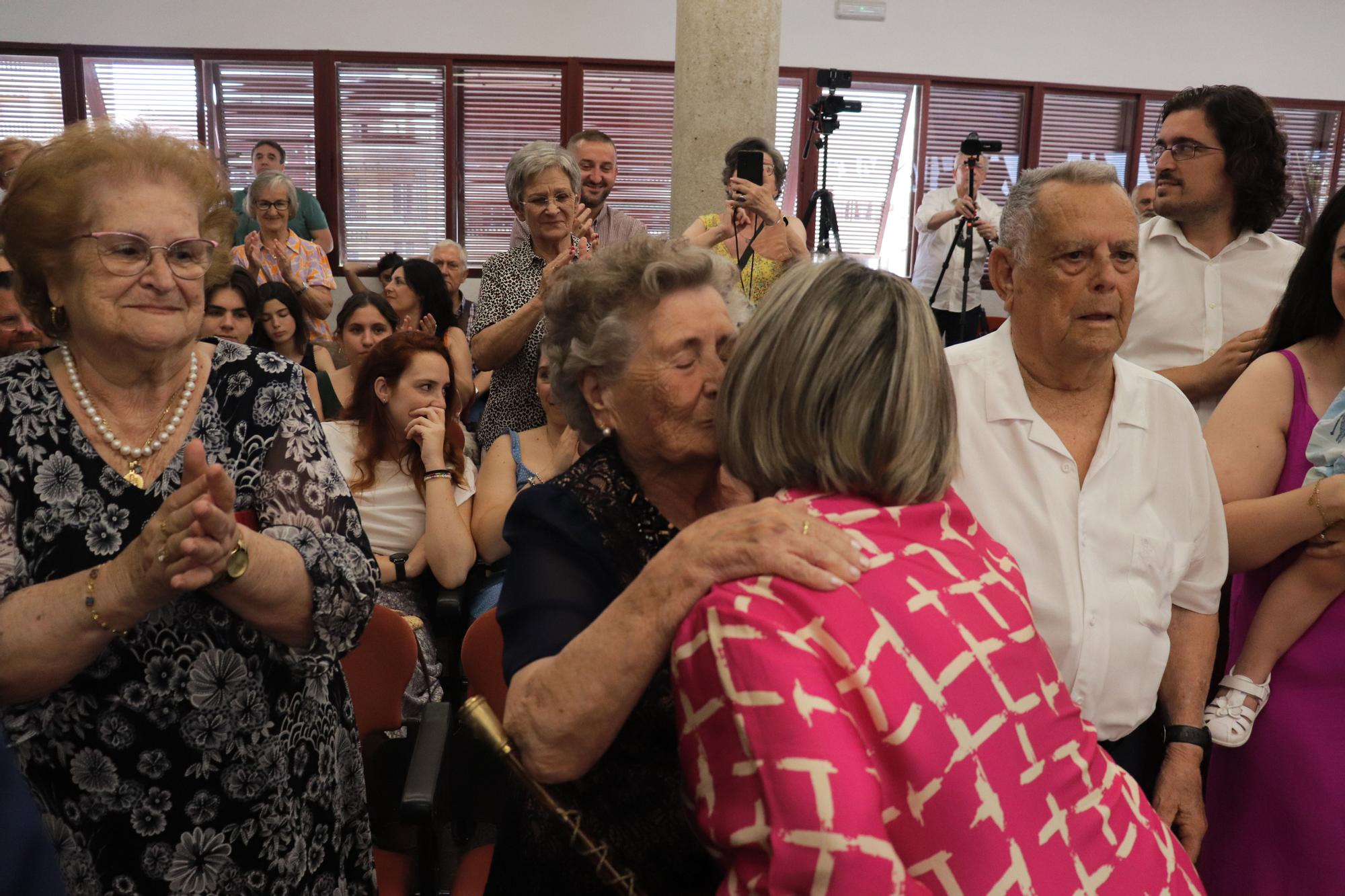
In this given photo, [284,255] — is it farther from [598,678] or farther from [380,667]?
[598,678]

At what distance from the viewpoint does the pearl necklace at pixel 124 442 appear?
61.9 inches

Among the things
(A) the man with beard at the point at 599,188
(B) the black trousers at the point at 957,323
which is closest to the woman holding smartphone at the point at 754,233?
(A) the man with beard at the point at 599,188

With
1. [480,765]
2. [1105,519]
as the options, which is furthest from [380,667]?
[1105,519]

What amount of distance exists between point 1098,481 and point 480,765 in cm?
130

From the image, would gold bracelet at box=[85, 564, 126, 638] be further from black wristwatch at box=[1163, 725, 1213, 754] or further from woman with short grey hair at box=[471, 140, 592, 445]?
woman with short grey hair at box=[471, 140, 592, 445]

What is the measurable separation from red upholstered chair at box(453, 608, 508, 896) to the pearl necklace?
71cm

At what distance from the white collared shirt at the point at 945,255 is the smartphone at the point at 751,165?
14.9 ft

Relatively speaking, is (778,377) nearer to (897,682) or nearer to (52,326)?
(897,682)

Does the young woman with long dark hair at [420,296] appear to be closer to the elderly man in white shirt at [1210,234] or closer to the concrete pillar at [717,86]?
the concrete pillar at [717,86]

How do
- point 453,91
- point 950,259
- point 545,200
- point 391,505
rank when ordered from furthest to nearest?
point 453,91
point 950,259
point 545,200
point 391,505

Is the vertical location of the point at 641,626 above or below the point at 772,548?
below

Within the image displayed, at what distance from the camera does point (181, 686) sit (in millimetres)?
1555

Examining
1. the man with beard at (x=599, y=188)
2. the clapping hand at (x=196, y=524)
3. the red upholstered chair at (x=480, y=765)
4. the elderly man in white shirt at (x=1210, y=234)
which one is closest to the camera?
the clapping hand at (x=196, y=524)

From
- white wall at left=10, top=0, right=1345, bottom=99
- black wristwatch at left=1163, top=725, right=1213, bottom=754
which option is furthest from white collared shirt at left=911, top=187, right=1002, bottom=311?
black wristwatch at left=1163, top=725, right=1213, bottom=754
